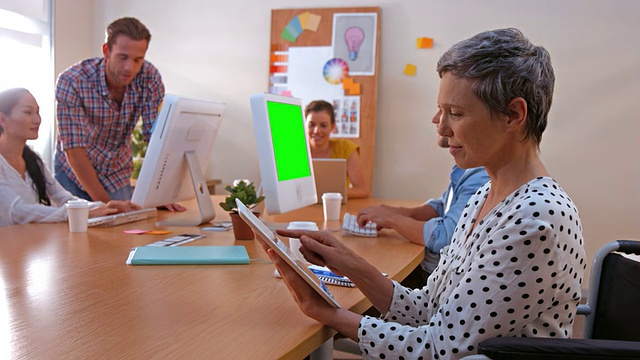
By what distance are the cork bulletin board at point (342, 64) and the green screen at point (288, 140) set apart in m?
2.05

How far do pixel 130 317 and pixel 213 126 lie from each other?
142 cm

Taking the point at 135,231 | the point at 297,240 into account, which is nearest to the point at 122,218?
the point at 135,231

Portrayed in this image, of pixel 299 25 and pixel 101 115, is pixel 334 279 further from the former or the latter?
pixel 299 25

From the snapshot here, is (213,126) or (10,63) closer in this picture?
(213,126)

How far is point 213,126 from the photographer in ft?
8.54

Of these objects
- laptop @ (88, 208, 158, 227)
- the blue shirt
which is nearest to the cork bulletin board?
laptop @ (88, 208, 158, 227)

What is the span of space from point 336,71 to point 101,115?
74.0 inches

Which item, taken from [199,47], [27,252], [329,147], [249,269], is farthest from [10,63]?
[249,269]

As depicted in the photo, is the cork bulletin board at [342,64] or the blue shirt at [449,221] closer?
the blue shirt at [449,221]

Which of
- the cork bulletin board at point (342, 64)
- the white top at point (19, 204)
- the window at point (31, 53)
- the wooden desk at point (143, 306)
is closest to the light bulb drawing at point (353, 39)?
the cork bulletin board at point (342, 64)

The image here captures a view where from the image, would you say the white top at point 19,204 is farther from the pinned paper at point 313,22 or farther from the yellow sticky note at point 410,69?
the yellow sticky note at point 410,69

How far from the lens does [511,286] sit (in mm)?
1064

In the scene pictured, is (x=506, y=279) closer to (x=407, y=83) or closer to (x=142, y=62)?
(x=142, y=62)

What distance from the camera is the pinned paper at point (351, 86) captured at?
4.67 metres
